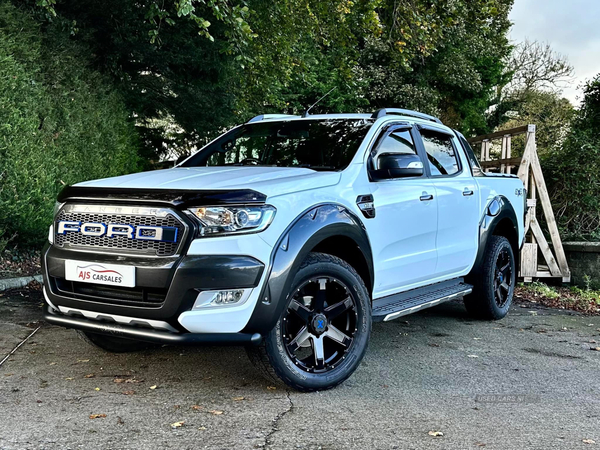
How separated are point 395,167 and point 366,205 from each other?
15.6 inches

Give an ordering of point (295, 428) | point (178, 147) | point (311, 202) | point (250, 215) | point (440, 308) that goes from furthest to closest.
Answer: point (178, 147), point (440, 308), point (311, 202), point (250, 215), point (295, 428)

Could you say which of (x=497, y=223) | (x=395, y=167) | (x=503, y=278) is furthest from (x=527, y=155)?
(x=395, y=167)

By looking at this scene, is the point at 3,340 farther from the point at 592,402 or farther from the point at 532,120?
the point at 532,120

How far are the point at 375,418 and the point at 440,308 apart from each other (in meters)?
3.97

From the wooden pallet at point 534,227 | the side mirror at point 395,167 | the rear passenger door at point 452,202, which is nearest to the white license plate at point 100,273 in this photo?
the side mirror at point 395,167

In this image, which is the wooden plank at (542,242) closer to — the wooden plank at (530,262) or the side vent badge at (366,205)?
the wooden plank at (530,262)

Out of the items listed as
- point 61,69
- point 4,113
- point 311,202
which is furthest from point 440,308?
point 61,69

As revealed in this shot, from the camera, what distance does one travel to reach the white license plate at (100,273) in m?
3.72

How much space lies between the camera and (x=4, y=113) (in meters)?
7.78

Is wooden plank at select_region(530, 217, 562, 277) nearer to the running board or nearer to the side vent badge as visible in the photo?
the running board

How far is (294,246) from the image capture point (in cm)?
386

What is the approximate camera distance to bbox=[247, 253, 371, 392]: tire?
12.8 ft

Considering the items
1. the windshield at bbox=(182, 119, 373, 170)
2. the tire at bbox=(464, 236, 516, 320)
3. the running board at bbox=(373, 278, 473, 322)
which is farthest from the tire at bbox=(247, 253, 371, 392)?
the tire at bbox=(464, 236, 516, 320)

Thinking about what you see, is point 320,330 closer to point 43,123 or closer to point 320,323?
point 320,323
